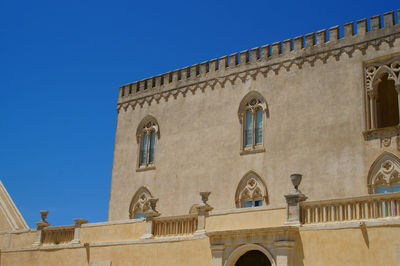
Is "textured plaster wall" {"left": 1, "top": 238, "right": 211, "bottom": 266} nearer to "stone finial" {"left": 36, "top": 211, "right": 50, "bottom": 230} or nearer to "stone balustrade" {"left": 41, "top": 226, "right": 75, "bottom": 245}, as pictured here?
"stone balustrade" {"left": 41, "top": 226, "right": 75, "bottom": 245}

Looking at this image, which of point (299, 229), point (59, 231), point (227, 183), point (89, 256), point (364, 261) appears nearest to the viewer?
point (364, 261)

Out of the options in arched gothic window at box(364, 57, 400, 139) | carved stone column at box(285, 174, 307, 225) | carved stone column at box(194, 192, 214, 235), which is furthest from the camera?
arched gothic window at box(364, 57, 400, 139)

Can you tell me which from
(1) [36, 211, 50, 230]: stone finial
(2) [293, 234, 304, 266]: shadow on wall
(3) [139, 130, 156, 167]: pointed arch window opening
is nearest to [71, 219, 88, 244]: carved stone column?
(1) [36, 211, 50, 230]: stone finial

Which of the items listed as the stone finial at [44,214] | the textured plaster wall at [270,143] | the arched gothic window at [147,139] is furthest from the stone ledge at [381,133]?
the stone finial at [44,214]

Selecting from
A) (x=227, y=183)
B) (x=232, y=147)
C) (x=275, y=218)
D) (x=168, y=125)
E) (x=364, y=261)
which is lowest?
(x=364, y=261)

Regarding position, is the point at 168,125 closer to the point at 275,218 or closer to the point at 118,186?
the point at 118,186

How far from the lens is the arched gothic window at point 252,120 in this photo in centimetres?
2345

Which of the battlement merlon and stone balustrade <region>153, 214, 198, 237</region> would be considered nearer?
stone balustrade <region>153, 214, 198, 237</region>

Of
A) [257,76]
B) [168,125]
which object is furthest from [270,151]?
[168,125]

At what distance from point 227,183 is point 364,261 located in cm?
1021

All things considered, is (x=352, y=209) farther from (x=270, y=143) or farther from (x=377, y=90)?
(x=270, y=143)

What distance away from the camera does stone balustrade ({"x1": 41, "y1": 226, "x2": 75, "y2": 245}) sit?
21391 mm

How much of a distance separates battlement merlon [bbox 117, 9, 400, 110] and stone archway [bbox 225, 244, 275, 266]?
931 cm

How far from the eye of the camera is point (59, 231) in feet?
71.4
